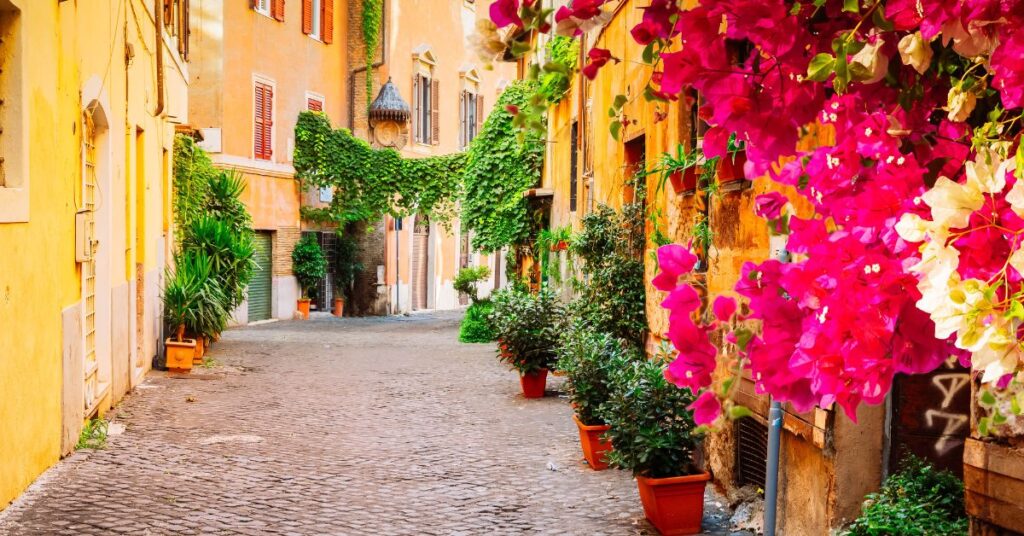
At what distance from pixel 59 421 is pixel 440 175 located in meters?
21.5

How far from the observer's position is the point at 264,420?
10.7m

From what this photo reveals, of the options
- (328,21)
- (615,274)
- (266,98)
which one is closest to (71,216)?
(615,274)

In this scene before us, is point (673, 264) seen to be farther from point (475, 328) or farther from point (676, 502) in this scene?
point (475, 328)

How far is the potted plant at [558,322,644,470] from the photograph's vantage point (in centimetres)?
831

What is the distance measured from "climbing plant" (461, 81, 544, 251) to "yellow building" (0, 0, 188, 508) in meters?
8.67

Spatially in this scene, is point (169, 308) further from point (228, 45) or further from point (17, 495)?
point (228, 45)

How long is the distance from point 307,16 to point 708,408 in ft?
90.7

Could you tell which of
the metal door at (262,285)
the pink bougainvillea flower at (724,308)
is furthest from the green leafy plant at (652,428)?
the metal door at (262,285)

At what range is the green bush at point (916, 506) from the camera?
425 centimetres

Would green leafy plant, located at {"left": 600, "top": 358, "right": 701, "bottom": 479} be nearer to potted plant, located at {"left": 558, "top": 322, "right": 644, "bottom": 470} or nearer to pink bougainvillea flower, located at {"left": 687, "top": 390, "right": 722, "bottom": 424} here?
potted plant, located at {"left": 558, "top": 322, "right": 644, "bottom": 470}

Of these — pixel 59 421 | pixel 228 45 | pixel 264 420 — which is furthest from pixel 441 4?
pixel 59 421

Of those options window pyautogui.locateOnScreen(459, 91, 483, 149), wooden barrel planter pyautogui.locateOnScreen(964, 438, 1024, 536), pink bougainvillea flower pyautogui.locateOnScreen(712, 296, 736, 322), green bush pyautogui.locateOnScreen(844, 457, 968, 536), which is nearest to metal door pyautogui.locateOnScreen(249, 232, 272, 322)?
window pyautogui.locateOnScreen(459, 91, 483, 149)

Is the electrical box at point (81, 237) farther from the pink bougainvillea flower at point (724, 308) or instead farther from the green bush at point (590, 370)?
the pink bougainvillea flower at point (724, 308)

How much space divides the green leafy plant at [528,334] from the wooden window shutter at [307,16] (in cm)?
1729
